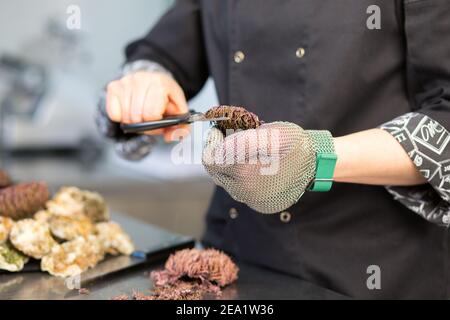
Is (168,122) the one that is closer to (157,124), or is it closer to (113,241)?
(157,124)

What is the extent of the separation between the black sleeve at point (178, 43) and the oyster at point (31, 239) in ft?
1.39

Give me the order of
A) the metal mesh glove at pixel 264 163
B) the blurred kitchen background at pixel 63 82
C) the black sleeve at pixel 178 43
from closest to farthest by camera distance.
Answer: the metal mesh glove at pixel 264 163 < the black sleeve at pixel 178 43 < the blurred kitchen background at pixel 63 82

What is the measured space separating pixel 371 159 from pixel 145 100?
0.41 meters

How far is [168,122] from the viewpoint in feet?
2.94

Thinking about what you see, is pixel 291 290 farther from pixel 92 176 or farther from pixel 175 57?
pixel 92 176

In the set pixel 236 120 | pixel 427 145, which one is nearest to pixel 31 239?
pixel 236 120

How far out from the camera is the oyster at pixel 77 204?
3.44 feet

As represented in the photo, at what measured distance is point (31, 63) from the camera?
9.39 ft

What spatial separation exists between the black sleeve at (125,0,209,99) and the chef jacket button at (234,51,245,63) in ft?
0.69

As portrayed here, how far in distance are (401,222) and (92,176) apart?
1.97 metres

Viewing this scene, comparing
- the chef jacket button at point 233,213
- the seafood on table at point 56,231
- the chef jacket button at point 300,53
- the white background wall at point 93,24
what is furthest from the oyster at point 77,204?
the white background wall at point 93,24

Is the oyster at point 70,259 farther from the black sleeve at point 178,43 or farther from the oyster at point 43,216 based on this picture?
the black sleeve at point 178,43

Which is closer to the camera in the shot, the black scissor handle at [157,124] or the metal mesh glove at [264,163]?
the metal mesh glove at [264,163]

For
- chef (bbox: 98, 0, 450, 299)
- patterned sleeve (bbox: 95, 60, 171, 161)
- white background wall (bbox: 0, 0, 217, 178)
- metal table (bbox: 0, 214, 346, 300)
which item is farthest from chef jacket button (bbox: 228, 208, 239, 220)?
white background wall (bbox: 0, 0, 217, 178)
